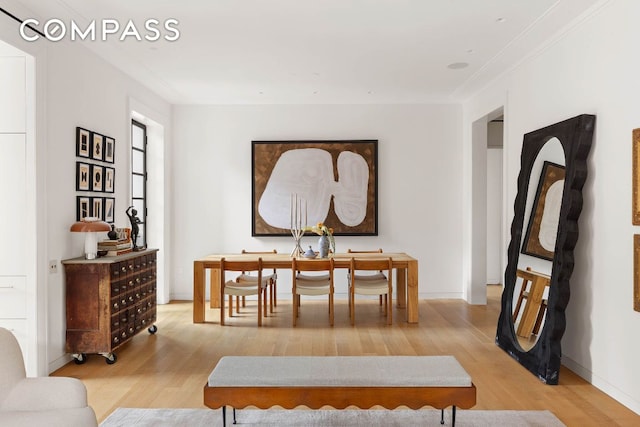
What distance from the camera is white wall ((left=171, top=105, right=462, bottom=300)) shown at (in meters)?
7.40

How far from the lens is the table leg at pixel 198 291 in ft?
19.3

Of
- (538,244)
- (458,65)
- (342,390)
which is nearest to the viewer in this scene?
(342,390)

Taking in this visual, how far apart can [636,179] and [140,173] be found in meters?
5.73

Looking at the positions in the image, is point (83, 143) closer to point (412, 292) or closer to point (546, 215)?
point (412, 292)

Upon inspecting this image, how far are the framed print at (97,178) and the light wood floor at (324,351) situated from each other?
1.59 m

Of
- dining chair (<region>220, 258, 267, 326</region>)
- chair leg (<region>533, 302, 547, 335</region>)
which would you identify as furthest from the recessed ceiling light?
dining chair (<region>220, 258, 267, 326</region>)

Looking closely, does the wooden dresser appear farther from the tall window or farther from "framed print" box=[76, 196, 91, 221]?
the tall window

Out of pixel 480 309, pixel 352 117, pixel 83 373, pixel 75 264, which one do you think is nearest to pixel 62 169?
pixel 75 264

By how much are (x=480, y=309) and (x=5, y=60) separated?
19.3 feet

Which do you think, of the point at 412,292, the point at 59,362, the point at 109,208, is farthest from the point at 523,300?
the point at 109,208

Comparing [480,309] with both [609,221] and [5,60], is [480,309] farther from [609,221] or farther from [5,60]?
[5,60]

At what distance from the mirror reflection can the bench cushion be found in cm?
156

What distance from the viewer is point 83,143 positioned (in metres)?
4.68

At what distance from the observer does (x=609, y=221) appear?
3660mm
